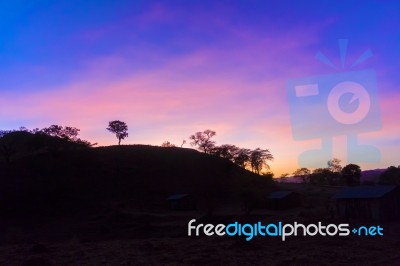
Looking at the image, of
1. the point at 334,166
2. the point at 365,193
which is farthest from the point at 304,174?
the point at 365,193

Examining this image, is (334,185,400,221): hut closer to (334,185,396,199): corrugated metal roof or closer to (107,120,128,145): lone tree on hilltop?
(334,185,396,199): corrugated metal roof

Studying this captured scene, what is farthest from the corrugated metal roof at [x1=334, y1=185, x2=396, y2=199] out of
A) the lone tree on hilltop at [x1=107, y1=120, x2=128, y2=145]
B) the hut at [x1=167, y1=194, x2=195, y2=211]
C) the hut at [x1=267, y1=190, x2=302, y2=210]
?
the lone tree on hilltop at [x1=107, y1=120, x2=128, y2=145]

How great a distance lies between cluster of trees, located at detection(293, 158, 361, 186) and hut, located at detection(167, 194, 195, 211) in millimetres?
44359

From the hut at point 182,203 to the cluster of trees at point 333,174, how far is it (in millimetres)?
44359

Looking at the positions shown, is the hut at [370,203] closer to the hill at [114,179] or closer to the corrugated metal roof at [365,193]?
the corrugated metal roof at [365,193]

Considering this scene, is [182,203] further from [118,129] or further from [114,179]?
[118,129]

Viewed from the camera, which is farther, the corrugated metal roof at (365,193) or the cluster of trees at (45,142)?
the cluster of trees at (45,142)

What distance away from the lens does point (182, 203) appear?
70.4 meters

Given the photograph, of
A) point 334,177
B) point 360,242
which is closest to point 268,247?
point 360,242

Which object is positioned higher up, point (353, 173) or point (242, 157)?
point (242, 157)

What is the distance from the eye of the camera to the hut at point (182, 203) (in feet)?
230

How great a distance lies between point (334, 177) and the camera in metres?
129

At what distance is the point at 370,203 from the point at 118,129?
3382 inches

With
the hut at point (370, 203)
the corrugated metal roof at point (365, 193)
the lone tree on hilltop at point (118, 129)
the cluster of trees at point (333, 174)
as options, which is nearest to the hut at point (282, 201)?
the corrugated metal roof at point (365, 193)
